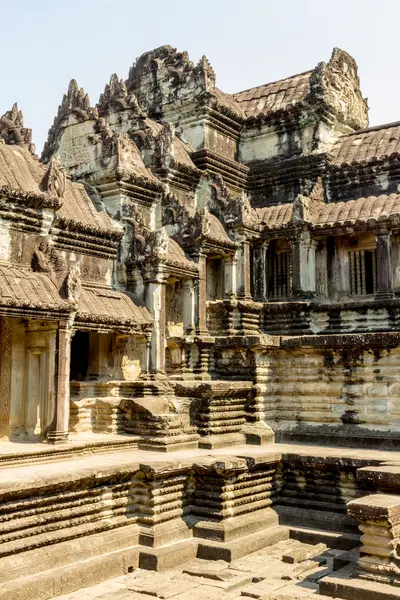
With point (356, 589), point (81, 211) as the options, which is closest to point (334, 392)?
point (356, 589)

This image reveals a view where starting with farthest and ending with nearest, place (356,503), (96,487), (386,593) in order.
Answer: (96,487), (356,503), (386,593)

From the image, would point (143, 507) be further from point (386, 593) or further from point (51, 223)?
point (51, 223)

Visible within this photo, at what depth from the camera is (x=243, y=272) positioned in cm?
1723

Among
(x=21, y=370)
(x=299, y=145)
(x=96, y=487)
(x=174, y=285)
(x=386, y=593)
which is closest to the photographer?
(x=386, y=593)

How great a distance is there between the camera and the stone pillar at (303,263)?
1747cm

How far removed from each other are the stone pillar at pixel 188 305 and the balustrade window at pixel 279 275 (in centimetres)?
332

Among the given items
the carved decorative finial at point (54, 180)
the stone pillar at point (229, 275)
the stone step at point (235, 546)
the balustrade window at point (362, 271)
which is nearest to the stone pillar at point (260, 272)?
the stone pillar at point (229, 275)

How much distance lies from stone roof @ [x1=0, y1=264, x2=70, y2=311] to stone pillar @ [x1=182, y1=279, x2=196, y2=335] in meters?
4.54

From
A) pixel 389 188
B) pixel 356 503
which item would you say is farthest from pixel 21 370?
pixel 389 188

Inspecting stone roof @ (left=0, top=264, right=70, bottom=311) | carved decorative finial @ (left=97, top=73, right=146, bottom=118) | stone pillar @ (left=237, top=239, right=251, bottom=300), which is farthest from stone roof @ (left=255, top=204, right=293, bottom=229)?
stone roof @ (left=0, top=264, right=70, bottom=311)

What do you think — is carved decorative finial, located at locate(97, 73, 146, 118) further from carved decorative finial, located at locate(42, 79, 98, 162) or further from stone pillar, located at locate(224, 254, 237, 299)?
stone pillar, located at locate(224, 254, 237, 299)

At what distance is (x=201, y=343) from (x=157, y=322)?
140cm

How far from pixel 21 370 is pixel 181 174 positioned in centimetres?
749

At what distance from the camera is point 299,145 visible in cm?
1967
